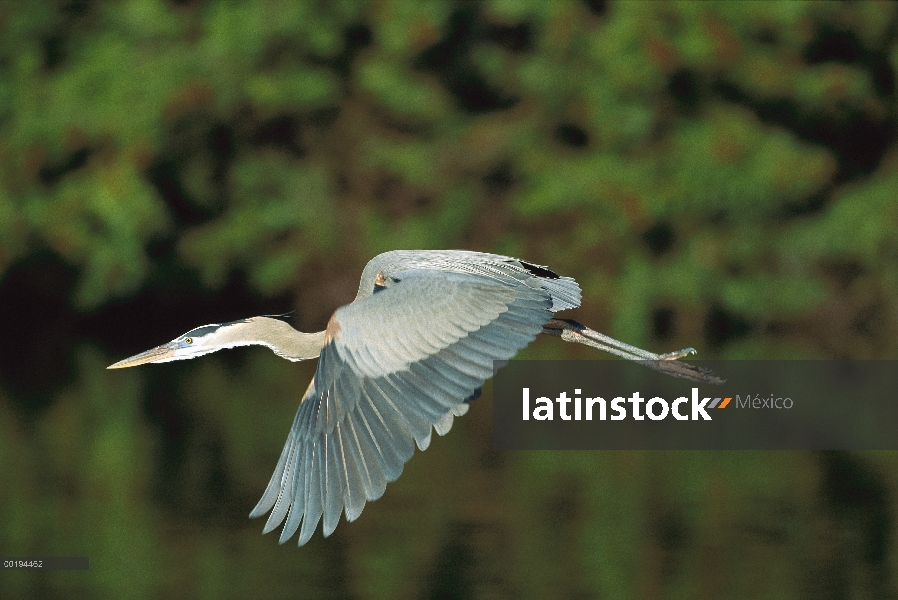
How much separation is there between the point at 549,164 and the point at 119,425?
659 cm

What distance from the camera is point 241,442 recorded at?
29.8 feet

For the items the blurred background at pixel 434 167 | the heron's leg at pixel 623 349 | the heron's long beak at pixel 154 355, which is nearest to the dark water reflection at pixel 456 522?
the heron's leg at pixel 623 349

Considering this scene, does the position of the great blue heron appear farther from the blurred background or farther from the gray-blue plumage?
the blurred background

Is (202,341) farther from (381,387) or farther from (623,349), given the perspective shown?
(623,349)

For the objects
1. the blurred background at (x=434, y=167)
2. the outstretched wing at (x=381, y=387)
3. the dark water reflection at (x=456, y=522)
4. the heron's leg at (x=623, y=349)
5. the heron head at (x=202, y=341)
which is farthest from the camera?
the blurred background at (x=434, y=167)

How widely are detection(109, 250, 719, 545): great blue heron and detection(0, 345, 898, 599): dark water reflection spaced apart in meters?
Result: 1.02

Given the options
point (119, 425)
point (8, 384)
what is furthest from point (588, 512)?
point (8, 384)

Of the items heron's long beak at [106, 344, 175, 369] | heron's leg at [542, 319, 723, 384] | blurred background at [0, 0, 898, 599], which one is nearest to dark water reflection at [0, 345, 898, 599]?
heron's leg at [542, 319, 723, 384]

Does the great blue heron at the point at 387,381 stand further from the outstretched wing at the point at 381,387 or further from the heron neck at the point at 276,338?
the heron neck at the point at 276,338

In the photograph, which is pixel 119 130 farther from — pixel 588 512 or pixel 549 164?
pixel 588 512

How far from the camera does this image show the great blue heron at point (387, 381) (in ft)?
16.9

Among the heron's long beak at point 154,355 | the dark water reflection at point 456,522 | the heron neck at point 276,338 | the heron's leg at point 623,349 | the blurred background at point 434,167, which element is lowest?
the dark water reflection at point 456,522

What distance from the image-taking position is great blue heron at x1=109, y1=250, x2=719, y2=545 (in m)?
5.14

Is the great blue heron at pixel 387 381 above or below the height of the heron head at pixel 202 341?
below
